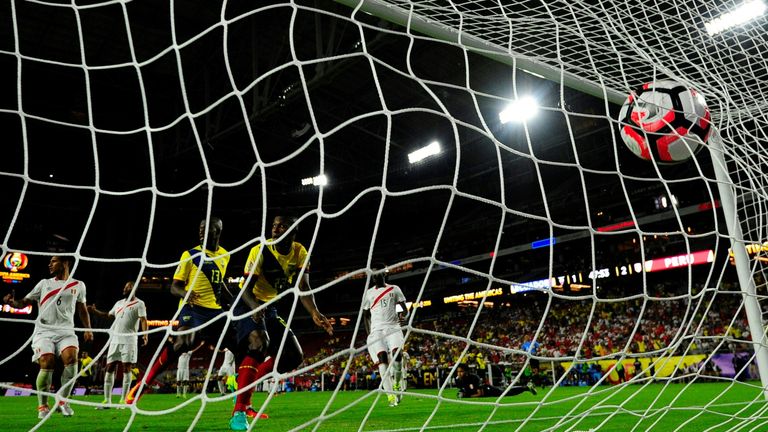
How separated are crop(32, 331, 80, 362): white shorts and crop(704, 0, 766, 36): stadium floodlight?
541cm

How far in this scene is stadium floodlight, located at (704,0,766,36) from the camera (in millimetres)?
3929

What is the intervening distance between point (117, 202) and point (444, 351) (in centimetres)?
1399

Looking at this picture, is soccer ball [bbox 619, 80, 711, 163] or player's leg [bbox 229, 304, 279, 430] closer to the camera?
soccer ball [bbox 619, 80, 711, 163]

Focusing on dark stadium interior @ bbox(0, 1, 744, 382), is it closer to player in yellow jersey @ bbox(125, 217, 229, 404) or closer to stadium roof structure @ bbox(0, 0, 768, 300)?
stadium roof structure @ bbox(0, 0, 768, 300)

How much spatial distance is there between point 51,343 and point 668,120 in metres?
4.64

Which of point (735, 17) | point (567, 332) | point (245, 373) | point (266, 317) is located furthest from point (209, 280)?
point (567, 332)

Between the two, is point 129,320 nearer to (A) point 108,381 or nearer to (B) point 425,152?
(A) point 108,381

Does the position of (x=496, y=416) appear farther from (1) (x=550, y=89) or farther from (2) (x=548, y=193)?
(2) (x=548, y=193)

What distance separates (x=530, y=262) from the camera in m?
23.5

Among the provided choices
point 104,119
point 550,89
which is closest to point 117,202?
point 104,119

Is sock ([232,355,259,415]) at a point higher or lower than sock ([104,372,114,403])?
higher

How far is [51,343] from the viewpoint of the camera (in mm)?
4230

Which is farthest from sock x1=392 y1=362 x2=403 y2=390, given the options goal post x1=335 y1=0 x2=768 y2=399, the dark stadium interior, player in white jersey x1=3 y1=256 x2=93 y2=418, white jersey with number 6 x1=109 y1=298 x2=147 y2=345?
the dark stadium interior

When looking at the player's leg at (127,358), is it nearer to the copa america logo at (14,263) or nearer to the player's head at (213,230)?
the player's head at (213,230)
